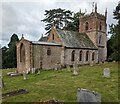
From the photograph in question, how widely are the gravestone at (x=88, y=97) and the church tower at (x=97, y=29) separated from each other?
35.4 metres

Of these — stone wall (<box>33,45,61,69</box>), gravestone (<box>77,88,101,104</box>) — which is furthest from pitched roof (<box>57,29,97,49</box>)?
gravestone (<box>77,88,101,104</box>)

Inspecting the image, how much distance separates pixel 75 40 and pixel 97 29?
7322 mm

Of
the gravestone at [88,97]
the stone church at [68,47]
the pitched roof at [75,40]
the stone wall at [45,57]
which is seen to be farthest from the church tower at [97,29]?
the gravestone at [88,97]

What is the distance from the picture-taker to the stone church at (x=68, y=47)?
107 ft

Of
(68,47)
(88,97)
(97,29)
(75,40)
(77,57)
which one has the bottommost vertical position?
(88,97)

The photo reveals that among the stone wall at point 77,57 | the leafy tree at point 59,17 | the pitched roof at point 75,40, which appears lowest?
the stone wall at point 77,57

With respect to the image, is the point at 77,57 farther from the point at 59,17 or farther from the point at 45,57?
the point at 59,17

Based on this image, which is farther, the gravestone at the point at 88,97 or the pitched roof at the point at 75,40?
the pitched roof at the point at 75,40

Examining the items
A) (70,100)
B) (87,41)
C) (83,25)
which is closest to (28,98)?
(70,100)

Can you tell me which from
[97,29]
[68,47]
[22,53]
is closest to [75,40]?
[68,47]

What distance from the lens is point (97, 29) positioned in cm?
4447

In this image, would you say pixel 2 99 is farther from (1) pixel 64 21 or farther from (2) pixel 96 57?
(1) pixel 64 21

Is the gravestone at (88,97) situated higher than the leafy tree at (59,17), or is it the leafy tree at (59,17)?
the leafy tree at (59,17)

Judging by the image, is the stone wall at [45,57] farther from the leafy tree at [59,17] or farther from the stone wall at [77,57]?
the leafy tree at [59,17]
